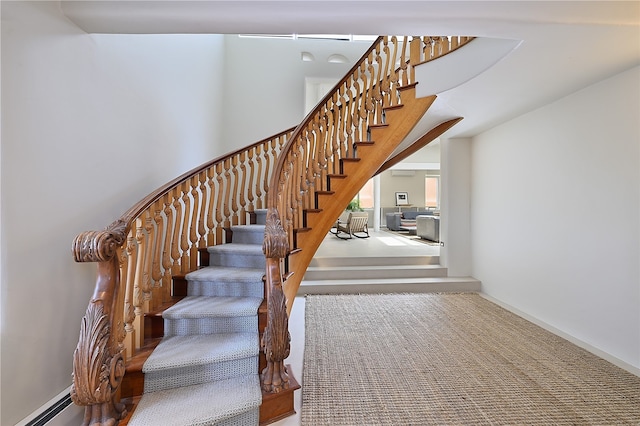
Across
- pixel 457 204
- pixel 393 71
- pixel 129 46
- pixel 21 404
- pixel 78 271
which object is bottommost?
pixel 21 404

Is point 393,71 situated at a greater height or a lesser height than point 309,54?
lesser

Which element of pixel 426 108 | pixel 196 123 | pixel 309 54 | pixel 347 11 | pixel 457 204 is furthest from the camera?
pixel 309 54

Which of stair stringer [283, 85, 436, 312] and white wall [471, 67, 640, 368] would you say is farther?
stair stringer [283, 85, 436, 312]

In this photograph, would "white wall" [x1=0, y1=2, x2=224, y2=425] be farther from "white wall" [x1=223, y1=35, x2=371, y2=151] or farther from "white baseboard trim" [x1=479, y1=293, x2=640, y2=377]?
"white baseboard trim" [x1=479, y1=293, x2=640, y2=377]

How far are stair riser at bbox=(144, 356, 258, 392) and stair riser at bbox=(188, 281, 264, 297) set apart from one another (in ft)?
1.77

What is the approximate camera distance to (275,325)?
148 centimetres

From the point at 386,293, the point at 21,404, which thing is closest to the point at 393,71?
the point at 386,293

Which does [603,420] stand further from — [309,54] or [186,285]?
[309,54]

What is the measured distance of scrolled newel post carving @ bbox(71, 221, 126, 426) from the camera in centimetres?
120

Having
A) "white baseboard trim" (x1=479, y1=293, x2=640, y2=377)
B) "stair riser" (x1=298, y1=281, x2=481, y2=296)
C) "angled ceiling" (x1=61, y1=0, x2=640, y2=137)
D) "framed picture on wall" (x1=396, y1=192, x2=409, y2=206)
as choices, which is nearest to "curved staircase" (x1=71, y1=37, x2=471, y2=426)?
"angled ceiling" (x1=61, y1=0, x2=640, y2=137)

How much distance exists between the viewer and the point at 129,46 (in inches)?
80.3

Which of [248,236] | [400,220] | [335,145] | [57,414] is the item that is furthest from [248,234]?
[400,220]

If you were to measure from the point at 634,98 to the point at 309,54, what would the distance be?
4.10m

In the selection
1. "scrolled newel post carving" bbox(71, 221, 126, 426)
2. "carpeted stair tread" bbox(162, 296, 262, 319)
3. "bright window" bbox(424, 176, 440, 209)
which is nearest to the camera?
"scrolled newel post carving" bbox(71, 221, 126, 426)
